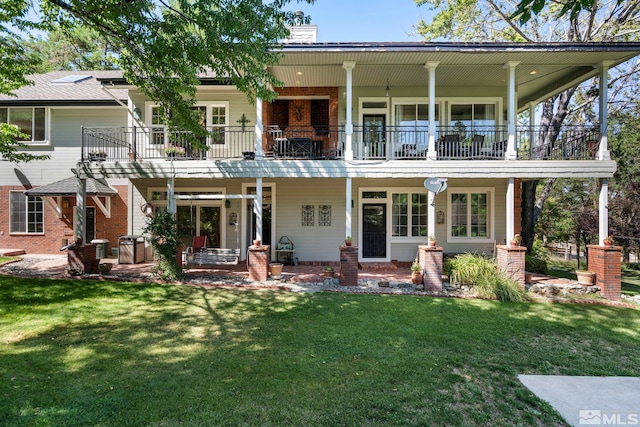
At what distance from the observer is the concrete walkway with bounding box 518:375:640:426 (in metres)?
3.30

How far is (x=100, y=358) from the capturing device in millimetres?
4281

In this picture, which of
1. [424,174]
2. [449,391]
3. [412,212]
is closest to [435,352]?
[449,391]

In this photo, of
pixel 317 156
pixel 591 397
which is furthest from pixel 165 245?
pixel 591 397

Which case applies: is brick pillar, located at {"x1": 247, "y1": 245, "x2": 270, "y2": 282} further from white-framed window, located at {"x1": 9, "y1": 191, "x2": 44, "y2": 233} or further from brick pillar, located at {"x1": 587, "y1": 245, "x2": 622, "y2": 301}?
white-framed window, located at {"x1": 9, "y1": 191, "x2": 44, "y2": 233}

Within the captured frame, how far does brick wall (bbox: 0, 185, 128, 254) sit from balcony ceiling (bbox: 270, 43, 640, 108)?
27.4 ft

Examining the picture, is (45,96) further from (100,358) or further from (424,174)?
(424,174)

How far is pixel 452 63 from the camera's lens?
913 cm

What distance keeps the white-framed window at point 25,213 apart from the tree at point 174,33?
686 centimetres

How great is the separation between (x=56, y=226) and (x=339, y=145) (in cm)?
1181

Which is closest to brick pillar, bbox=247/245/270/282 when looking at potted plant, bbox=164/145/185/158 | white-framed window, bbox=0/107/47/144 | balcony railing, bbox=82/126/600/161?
balcony railing, bbox=82/126/600/161

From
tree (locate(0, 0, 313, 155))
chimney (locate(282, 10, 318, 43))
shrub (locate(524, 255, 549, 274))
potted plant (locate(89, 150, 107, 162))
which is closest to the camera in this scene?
tree (locate(0, 0, 313, 155))

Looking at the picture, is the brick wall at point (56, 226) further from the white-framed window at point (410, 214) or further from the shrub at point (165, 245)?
the white-framed window at point (410, 214)

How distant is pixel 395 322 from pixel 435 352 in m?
1.23

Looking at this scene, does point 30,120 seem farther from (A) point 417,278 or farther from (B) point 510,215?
(B) point 510,215
